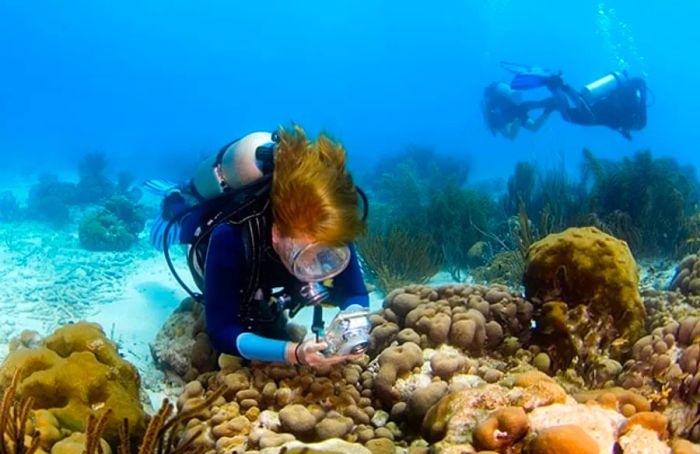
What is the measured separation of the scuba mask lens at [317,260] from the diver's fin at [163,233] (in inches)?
76.0

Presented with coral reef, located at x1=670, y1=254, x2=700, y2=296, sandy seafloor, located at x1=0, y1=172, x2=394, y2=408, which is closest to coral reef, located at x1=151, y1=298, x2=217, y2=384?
sandy seafloor, located at x1=0, y1=172, x2=394, y2=408

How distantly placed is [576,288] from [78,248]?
32.5ft

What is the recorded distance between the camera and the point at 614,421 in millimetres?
2369

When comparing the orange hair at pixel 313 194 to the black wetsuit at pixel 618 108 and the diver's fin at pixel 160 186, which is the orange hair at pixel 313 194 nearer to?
the diver's fin at pixel 160 186

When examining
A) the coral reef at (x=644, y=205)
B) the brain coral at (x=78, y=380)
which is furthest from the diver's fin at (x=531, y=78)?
the brain coral at (x=78, y=380)

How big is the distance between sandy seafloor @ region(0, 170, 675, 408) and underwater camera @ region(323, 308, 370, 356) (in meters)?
2.02

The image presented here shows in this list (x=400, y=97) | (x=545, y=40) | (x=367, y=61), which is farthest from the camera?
(x=367, y=61)

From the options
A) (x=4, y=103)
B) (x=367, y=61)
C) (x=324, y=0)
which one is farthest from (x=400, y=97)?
(x=4, y=103)

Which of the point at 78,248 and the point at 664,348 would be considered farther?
the point at 78,248

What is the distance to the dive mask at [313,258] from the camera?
290cm

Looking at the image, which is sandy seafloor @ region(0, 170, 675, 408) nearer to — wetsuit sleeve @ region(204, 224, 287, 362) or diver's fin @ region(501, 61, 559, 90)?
wetsuit sleeve @ region(204, 224, 287, 362)

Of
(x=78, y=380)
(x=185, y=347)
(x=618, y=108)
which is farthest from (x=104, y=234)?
(x=618, y=108)

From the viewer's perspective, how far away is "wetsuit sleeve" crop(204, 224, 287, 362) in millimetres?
3203

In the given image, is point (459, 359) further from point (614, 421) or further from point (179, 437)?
point (179, 437)
